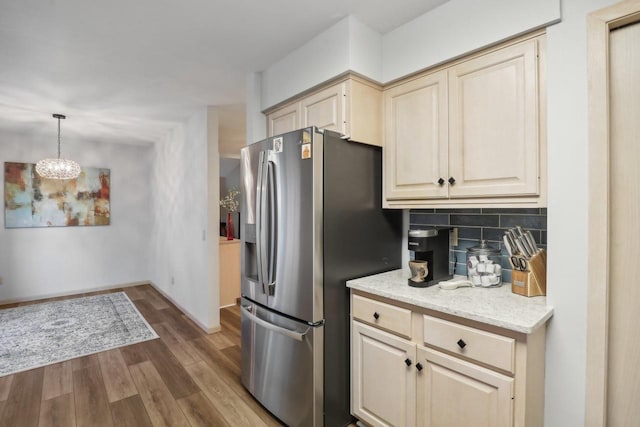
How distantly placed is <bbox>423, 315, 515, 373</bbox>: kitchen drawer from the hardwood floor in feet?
4.04

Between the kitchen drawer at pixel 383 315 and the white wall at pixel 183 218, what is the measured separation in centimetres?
219

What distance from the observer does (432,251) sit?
1780 mm

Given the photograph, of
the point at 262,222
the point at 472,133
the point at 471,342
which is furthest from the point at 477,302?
the point at 262,222

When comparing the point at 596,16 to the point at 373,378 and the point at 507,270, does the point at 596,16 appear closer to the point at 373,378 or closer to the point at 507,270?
the point at 507,270

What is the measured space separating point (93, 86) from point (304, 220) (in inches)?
101

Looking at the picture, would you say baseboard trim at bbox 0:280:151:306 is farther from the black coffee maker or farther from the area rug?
the black coffee maker

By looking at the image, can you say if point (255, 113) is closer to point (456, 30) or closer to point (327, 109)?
point (327, 109)

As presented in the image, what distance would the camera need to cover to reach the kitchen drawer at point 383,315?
159 centimetres

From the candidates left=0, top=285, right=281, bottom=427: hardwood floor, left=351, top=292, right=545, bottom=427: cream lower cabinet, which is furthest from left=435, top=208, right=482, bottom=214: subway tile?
left=0, top=285, right=281, bottom=427: hardwood floor

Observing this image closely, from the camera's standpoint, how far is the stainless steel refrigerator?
178cm

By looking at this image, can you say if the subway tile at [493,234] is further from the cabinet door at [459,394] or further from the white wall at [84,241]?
the white wall at [84,241]

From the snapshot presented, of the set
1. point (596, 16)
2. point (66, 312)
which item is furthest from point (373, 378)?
point (66, 312)

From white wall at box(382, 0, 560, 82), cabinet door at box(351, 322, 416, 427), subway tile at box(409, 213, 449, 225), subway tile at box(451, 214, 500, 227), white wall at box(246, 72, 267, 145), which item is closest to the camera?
white wall at box(382, 0, 560, 82)

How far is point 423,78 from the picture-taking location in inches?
72.6
